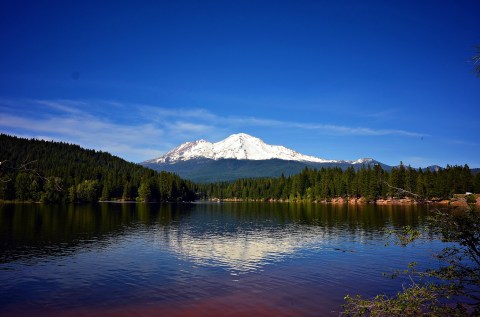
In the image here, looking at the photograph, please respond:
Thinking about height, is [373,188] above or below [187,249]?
above

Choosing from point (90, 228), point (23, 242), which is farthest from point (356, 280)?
A: point (90, 228)

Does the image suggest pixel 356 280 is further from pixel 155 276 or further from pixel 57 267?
pixel 57 267

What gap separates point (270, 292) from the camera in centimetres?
2936

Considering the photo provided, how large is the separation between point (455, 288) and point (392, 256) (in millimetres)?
31491

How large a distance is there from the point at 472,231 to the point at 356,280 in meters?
20.4

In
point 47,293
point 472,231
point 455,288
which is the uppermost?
point 472,231

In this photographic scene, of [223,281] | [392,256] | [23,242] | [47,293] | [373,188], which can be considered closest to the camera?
[47,293]

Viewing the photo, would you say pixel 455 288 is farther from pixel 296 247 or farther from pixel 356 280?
pixel 296 247

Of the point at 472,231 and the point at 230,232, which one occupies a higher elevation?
the point at 472,231

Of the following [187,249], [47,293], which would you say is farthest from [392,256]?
[47,293]

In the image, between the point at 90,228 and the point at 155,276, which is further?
the point at 90,228

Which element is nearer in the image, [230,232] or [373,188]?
[230,232]

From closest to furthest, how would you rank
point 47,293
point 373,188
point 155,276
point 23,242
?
1. point 47,293
2. point 155,276
3. point 23,242
4. point 373,188

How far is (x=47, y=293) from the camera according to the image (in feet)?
94.8
